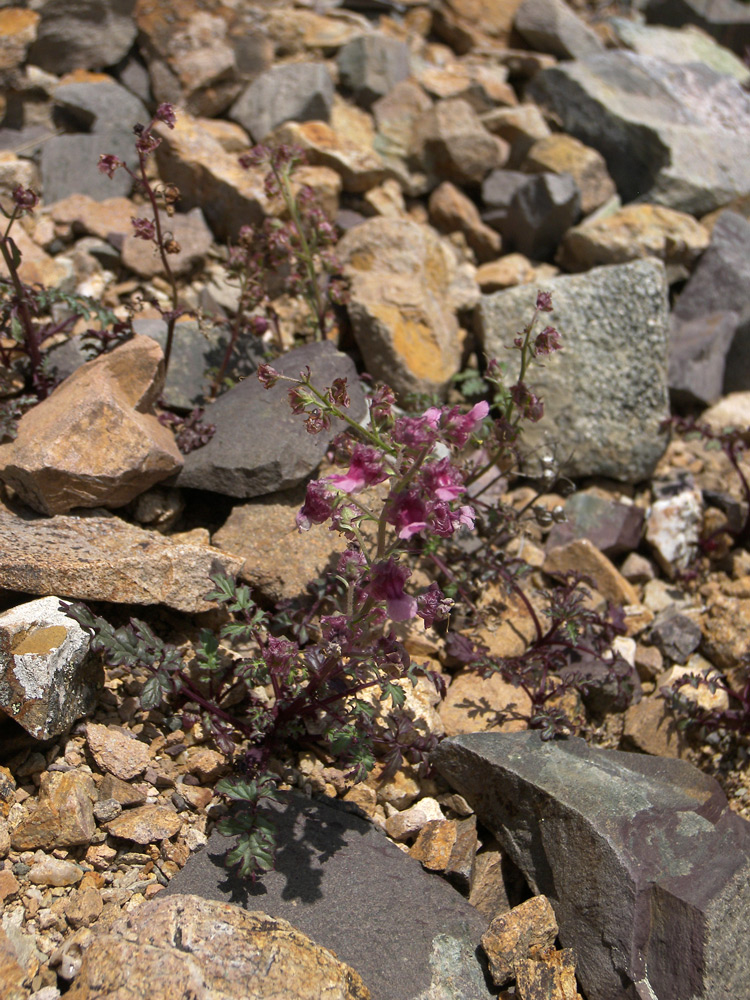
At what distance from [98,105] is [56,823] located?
203 inches

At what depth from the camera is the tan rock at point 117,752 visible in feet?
10.2

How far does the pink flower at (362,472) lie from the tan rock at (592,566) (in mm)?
2268

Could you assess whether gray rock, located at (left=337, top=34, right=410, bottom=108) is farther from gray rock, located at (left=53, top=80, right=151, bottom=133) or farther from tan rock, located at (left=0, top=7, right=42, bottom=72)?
tan rock, located at (left=0, top=7, right=42, bottom=72)

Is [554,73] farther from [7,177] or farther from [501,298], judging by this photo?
[7,177]

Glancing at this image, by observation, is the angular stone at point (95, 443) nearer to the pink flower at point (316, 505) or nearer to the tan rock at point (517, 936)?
the pink flower at point (316, 505)

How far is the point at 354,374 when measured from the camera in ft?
14.2

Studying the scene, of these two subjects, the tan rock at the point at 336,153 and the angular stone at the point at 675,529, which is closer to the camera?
the angular stone at the point at 675,529

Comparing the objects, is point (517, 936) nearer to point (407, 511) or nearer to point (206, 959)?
point (206, 959)

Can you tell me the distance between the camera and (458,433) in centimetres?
246

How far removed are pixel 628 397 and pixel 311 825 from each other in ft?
11.1

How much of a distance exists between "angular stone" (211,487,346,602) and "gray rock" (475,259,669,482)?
68.7 inches

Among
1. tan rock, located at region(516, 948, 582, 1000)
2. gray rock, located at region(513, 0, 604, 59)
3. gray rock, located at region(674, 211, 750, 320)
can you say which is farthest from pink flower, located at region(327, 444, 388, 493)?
gray rock, located at region(513, 0, 604, 59)

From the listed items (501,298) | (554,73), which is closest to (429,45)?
(554,73)

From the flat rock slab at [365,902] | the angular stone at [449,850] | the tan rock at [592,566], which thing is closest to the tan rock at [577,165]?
the tan rock at [592,566]
